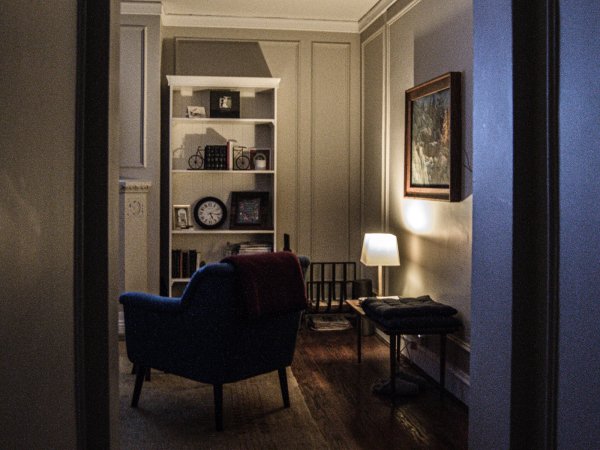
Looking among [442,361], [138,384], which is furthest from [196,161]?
[442,361]

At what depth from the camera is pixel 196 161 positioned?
5844mm

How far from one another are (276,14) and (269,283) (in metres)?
3.37

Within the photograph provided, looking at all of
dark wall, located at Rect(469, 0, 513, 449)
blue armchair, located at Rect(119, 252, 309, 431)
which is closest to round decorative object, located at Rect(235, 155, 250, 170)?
blue armchair, located at Rect(119, 252, 309, 431)

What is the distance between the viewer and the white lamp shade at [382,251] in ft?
14.9

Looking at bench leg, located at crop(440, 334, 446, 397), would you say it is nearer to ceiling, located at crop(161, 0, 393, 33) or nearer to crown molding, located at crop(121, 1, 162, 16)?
ceiling, located at crop(161, 0, 393, 33)

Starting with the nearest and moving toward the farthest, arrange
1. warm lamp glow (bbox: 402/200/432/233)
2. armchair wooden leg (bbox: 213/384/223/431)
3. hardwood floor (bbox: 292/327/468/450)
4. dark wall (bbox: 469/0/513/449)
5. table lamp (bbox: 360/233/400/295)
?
1. dark wall (bbox: 469/0/513/449)
2. hardwood floor (bbox: 292/327/468/450)
3. armchair wooden leg (bbox: 213/384/223/431)
4. warm lamp glow (bbox: 402/200/432/233)
5. table lamp (bbox: 360/233/400/295)

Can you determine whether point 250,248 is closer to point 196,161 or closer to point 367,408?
point 196,161

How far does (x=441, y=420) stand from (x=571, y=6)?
103 inches

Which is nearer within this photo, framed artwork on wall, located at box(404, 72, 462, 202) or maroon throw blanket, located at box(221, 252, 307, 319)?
maroon throw blanket, located at box(221, 252, 307, 319)

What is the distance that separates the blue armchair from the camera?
315cm

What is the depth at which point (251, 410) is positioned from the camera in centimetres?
357

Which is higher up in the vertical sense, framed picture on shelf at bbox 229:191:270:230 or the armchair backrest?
framed picture on shelf at bbox 229:191:270:230

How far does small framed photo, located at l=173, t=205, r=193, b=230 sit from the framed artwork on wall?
6.92 feet

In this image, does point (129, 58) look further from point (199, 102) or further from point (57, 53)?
point (57, 53)
